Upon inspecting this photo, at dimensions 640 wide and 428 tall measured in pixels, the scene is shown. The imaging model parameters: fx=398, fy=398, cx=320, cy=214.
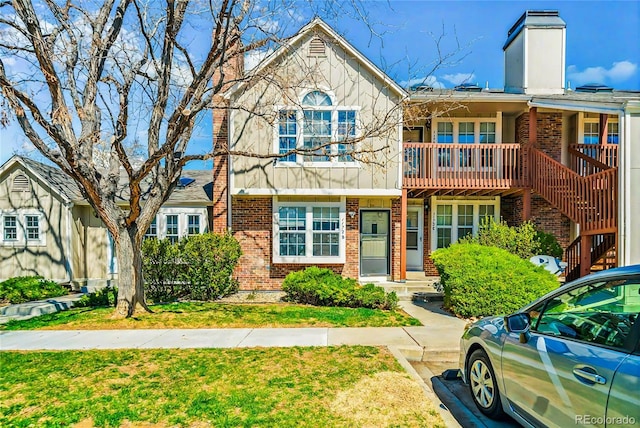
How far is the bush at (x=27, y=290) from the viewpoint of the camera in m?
11.5

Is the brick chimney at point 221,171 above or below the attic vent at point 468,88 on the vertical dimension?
below

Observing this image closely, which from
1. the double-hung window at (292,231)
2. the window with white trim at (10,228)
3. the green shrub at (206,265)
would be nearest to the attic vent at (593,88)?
the double-hung window at (292,231)

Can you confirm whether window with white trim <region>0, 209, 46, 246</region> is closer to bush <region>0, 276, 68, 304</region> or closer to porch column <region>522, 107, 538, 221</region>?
bush <region>0, 276, 68, 304</region>

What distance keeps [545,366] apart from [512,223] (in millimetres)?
11990

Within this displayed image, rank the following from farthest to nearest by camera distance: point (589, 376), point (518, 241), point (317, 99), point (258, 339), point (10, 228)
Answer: point (10, 228), point (317, 99), point (518, 241), point (258, 339), point (589, 376)

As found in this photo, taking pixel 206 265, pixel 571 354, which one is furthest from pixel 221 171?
pixel 571 354

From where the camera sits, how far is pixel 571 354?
3018 mm

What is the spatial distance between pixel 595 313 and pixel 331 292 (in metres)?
7.23

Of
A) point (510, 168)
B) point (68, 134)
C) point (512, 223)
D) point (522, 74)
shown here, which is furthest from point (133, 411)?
point (522, 74)

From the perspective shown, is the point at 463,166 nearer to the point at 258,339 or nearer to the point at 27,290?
the point at 258,339

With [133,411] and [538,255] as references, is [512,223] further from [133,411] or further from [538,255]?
[133,411]

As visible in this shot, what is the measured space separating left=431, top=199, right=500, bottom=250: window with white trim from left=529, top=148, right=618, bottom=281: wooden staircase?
7.05 ft

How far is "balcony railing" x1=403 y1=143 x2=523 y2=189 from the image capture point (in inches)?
488

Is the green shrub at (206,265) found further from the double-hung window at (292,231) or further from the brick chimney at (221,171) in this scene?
the double-hung window at (292,231)
